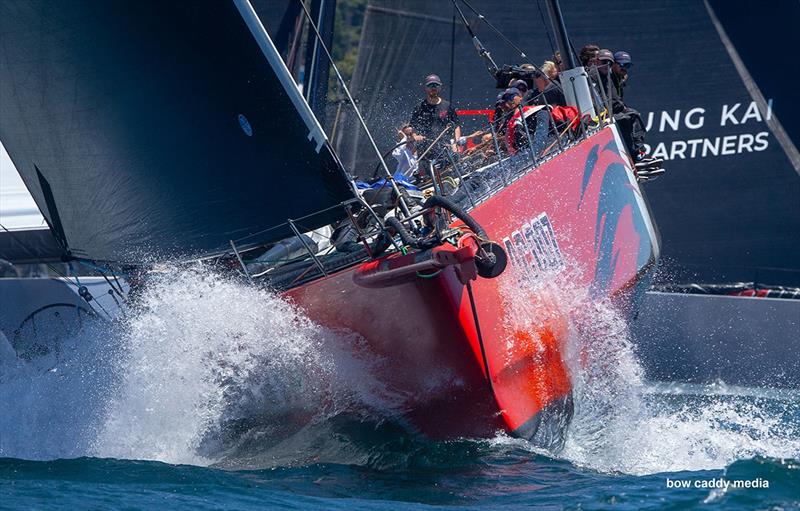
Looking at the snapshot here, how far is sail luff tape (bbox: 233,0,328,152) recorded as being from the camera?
5.96 meters

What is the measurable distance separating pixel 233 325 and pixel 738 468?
249 centimetres

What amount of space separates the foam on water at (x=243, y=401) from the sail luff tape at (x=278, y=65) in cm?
85

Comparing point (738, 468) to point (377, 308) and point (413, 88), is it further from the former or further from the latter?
point (413, 88)

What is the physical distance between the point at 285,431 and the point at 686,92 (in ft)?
17.0

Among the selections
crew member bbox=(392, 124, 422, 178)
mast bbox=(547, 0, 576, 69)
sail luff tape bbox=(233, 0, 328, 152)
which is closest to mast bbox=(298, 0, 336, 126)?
crew member bbox=(392, 124, 422, 178)

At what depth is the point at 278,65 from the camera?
19.7 feet

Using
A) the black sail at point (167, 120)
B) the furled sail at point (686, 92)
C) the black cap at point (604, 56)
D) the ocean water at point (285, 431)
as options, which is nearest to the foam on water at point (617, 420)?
the ocean water at point (285, 431)

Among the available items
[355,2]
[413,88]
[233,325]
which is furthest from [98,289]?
[355,2]

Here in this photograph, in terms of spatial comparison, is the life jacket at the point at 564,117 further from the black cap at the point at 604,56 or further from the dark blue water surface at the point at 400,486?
the dark blue water surface at the point at 400,486

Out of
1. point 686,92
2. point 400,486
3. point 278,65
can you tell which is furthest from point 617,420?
point 686,92

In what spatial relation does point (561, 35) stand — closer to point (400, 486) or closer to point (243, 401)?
point (243, 401)

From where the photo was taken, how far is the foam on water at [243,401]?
6.03 m

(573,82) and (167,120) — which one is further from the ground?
(167,120)

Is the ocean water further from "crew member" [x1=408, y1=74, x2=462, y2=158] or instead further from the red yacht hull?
"crew member" [x1=408, y1=74, x2=462, y2=158]
